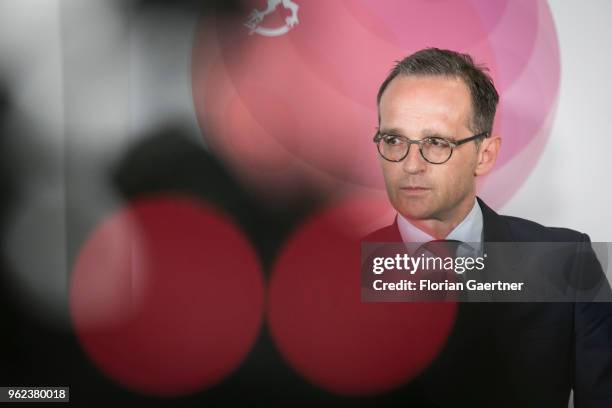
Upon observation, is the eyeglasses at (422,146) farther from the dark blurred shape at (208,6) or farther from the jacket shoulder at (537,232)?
the dark blurred shape at (208,6)

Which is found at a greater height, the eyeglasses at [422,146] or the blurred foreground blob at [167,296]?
the eyeglasses at [422,146]

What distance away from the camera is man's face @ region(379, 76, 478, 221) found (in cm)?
148

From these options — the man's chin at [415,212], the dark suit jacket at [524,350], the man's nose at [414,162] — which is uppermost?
the man's nose at [414,162]

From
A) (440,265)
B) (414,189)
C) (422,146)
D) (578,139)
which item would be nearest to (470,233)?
(440,265)

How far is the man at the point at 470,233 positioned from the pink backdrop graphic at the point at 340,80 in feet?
0.19

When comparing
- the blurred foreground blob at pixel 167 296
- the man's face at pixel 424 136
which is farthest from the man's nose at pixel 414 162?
the blurred foreground blob at pixel 167 296

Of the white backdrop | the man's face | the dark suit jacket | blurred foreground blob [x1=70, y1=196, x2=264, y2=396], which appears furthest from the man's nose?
blurred foreground blob [x1=70, y1=196, x2=264, y2=396]

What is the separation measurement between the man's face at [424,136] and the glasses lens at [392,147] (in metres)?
0.02

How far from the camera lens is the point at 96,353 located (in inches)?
63.3

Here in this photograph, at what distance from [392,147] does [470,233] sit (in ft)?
1.38

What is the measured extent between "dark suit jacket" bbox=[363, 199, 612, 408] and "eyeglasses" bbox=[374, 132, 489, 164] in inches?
8.8

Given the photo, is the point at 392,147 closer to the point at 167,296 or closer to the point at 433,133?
the point at 433,133

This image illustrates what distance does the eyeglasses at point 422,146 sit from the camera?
4.87 ft

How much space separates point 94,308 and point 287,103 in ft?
3.36
